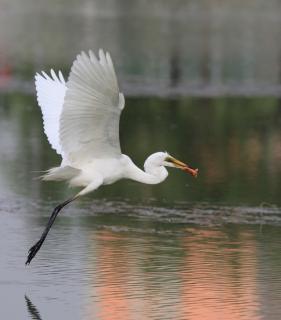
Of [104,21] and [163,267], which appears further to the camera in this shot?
[104,21]

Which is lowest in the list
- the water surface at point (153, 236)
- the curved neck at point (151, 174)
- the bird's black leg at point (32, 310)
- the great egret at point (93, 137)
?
the water surface at point (153, 236)

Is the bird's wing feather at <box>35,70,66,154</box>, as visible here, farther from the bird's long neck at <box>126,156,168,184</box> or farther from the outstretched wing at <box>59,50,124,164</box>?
the bird's long neck at <box>126,156,168,184</box>

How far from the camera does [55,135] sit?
39.9 feet

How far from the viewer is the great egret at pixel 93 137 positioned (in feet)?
34.2

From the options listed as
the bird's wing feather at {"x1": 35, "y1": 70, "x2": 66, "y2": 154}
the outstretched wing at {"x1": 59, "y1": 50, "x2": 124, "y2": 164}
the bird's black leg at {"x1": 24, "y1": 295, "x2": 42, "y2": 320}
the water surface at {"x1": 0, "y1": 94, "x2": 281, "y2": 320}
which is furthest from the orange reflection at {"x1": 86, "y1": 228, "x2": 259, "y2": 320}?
the bird's wing feather at {"x1": 35, "y1": 70, "x2": 66, "y2": 154}

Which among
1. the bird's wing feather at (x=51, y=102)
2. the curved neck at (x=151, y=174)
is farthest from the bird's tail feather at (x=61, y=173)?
the bird's wing feather at (x=51, y=102)

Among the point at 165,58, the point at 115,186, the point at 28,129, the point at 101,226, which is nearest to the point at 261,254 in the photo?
the point at 101,226

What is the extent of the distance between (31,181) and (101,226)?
3.12 meters

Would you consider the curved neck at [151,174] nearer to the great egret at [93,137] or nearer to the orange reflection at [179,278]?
the great egret at [93,137]

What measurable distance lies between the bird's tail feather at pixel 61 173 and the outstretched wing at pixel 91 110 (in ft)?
0.40

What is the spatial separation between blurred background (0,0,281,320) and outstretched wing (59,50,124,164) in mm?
942

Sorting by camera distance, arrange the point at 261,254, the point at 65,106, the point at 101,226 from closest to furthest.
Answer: the point at 65,106, the point at 261,254, the point at 101,226

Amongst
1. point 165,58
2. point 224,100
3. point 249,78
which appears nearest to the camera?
point 224,100

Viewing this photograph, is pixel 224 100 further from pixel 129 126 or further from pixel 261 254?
pixel 261 254
